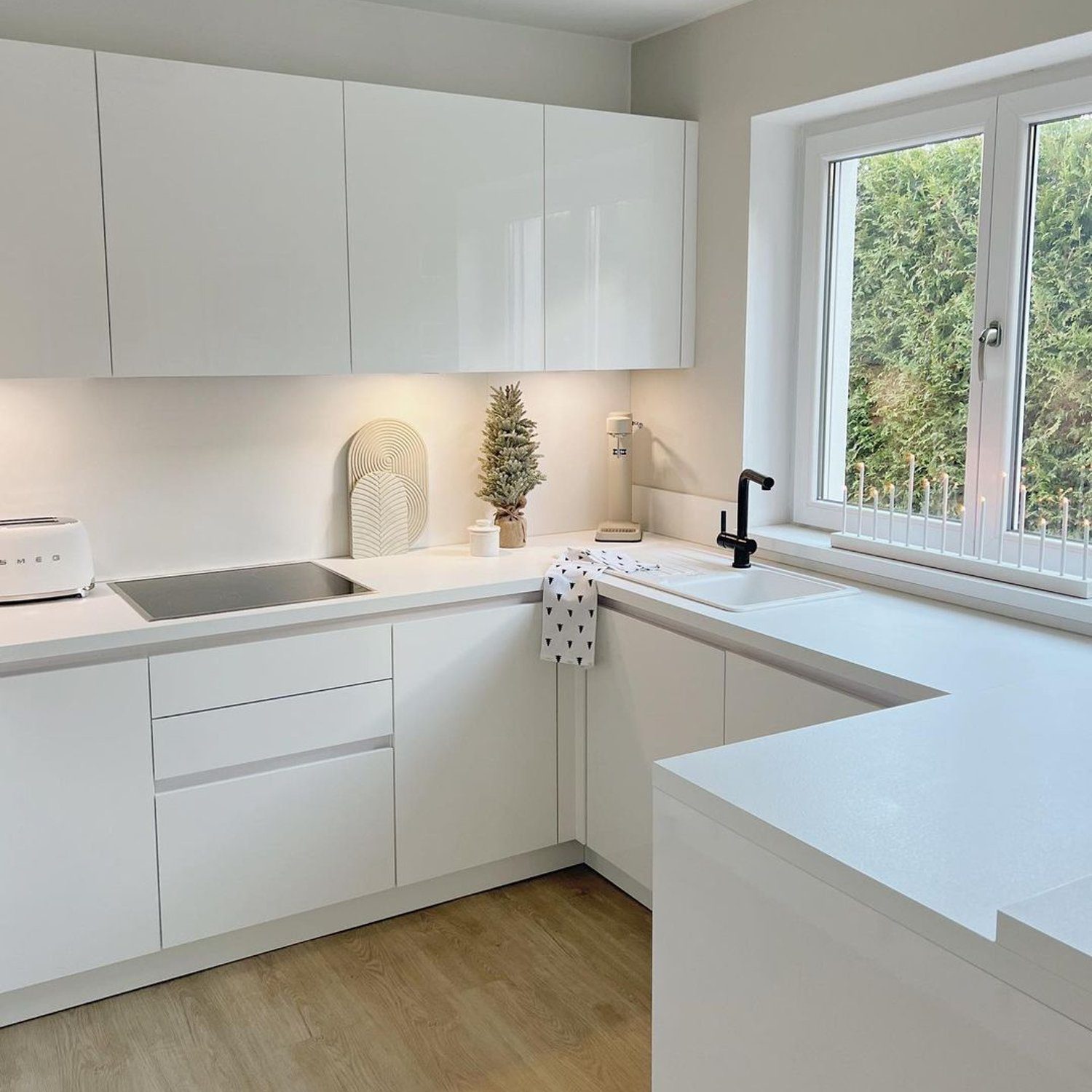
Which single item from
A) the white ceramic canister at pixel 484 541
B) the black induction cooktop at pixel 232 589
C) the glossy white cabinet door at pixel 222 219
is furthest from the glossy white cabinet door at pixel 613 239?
the black induction cooktop at pixel 232 589

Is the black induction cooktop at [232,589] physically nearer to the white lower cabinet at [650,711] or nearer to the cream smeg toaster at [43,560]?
the cream smeg toaster at [43,560]

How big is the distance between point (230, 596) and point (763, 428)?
1521mm

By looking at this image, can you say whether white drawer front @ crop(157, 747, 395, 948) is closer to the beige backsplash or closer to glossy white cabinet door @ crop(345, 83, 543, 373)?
the beige backsplash

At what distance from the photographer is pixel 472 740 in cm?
293

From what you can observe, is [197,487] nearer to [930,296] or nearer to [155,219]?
[155,219]

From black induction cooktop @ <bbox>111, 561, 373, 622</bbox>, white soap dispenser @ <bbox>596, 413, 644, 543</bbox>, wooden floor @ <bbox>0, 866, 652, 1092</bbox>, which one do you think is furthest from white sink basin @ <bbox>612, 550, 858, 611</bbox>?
wooden floor @ <bbox>0, 866, 652, 1092</bbox>

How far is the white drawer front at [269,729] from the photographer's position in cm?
255

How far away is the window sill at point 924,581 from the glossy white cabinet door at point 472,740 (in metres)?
0.70

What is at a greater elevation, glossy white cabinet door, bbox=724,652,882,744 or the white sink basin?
the white sink basin

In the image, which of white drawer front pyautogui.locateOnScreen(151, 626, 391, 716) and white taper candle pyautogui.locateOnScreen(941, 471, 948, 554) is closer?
white drawer front pyautogui.locateOnScreen(151, 626, 391, 716)

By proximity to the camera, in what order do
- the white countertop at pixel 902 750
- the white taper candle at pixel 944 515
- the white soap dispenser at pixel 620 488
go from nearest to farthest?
the white countertop at pixel 902 750
the white taper candle at pixel 944 515
the white soap dispenser at pixel 620 488

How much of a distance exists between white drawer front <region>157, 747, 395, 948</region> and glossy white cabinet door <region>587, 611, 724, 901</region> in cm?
54

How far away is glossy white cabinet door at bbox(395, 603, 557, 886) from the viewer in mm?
2836

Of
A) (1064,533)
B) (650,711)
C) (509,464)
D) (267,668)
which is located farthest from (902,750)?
(509,464)
